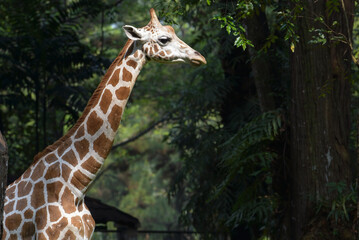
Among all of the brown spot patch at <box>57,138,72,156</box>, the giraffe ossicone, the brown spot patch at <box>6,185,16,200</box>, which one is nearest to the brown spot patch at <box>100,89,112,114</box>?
the giraffe ossicone

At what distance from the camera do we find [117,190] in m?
27.8

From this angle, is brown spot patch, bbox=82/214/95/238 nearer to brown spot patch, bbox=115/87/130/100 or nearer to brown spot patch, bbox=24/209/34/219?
brown spot patch, bbox=24/209/34/219

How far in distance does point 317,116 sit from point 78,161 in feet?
11.6

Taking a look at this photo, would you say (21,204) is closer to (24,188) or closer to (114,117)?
(24,188)

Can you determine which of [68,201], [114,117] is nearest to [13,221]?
[68,201]

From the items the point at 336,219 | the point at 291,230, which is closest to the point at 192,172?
the point at 291,230

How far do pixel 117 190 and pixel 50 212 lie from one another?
2295 centimetres

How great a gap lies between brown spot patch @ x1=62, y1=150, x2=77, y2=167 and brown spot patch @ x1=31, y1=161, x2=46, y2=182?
0.69ft

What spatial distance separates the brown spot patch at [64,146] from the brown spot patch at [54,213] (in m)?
0.57

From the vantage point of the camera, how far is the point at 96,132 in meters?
5.51

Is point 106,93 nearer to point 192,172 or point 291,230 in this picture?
point 291,230

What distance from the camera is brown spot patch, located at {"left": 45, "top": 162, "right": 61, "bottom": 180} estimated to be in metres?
5.29

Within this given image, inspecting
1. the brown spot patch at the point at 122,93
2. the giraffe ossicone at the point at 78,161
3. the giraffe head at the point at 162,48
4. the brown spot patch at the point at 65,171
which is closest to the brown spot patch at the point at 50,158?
the giraffe ossicone at the point at 78,161

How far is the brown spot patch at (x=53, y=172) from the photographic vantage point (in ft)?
17.4
